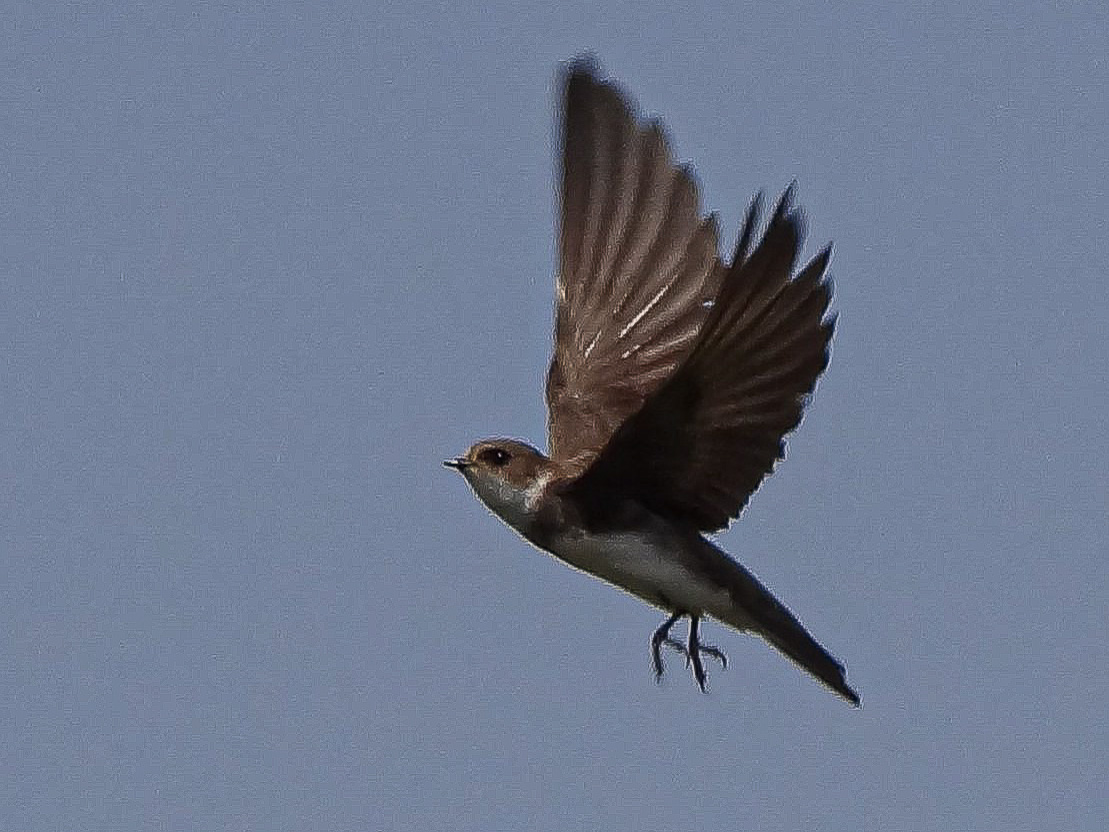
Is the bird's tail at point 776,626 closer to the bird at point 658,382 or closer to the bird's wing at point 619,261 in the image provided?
the bird at point 658,382

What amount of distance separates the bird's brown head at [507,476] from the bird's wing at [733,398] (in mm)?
174

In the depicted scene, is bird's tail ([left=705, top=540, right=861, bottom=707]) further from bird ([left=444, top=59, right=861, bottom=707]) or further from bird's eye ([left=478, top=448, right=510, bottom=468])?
bird's eye ([left=478, top=448, right=510, bottom=468])

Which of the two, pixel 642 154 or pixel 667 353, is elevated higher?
pixel 642 154

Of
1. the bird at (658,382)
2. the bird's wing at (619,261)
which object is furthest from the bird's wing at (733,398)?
the bird's wing at (619,261)

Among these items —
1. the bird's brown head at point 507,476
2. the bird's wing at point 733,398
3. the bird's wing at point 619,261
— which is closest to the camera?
the bird's wing at point 733,398

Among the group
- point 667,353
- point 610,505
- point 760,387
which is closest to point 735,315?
point 760,387

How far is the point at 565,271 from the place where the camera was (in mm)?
10289

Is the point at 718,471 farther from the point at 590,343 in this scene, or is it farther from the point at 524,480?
the point at 590,343

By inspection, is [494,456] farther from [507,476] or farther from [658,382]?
[658,382]

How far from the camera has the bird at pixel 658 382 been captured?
7.94 metres

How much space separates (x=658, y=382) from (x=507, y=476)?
1.30 metres

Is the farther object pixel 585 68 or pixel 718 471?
pixel 585 68

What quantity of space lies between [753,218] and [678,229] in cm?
247

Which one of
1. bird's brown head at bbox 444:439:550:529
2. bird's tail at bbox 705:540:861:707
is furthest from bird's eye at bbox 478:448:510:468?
bird's tail at bbox 705:540:861:707
